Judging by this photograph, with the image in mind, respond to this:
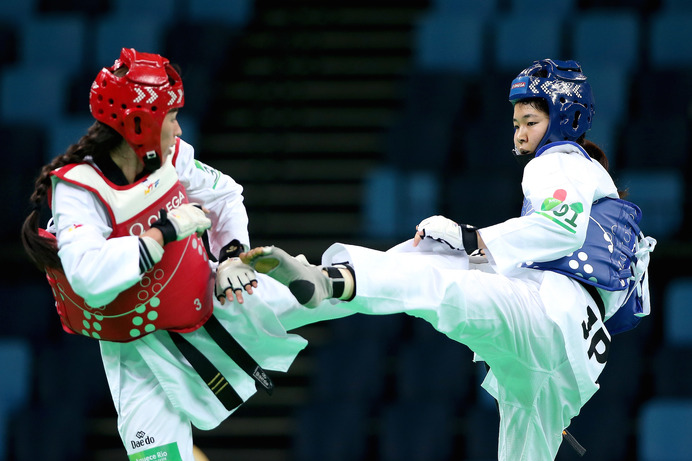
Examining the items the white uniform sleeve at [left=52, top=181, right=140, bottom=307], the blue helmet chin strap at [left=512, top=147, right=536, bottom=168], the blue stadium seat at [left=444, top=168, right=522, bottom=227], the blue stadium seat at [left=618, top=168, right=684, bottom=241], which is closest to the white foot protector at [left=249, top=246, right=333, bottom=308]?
the white uniform sleeve at [left=52, top=181, right=140, bottom=307]

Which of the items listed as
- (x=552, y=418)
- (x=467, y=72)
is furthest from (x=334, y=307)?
(x=467, y=72)

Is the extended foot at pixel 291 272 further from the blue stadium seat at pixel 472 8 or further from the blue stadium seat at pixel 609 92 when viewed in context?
the blue stadium seat at pixel 472 8

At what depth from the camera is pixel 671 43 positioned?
8398 mm

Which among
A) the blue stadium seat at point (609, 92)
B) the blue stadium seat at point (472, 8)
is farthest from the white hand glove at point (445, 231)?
the blue stadium seat at point (472, 8)

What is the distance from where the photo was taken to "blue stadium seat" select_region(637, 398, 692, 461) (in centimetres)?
668

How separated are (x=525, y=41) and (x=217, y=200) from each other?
4.72 m

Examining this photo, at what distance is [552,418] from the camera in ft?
15.1

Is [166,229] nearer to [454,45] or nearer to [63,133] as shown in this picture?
[63,133]

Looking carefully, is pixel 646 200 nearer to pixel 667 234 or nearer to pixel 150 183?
pixel 667 234

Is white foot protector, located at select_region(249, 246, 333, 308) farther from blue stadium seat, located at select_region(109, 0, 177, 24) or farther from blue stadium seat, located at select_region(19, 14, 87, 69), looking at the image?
blue stadium seat, located at select_region(109, 0, 177, 24)

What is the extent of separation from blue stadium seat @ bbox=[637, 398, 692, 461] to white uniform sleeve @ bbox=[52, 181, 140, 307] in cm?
428

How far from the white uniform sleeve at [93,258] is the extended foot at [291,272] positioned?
47 cm

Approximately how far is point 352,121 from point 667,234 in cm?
298

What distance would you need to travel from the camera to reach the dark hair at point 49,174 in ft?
12.6
